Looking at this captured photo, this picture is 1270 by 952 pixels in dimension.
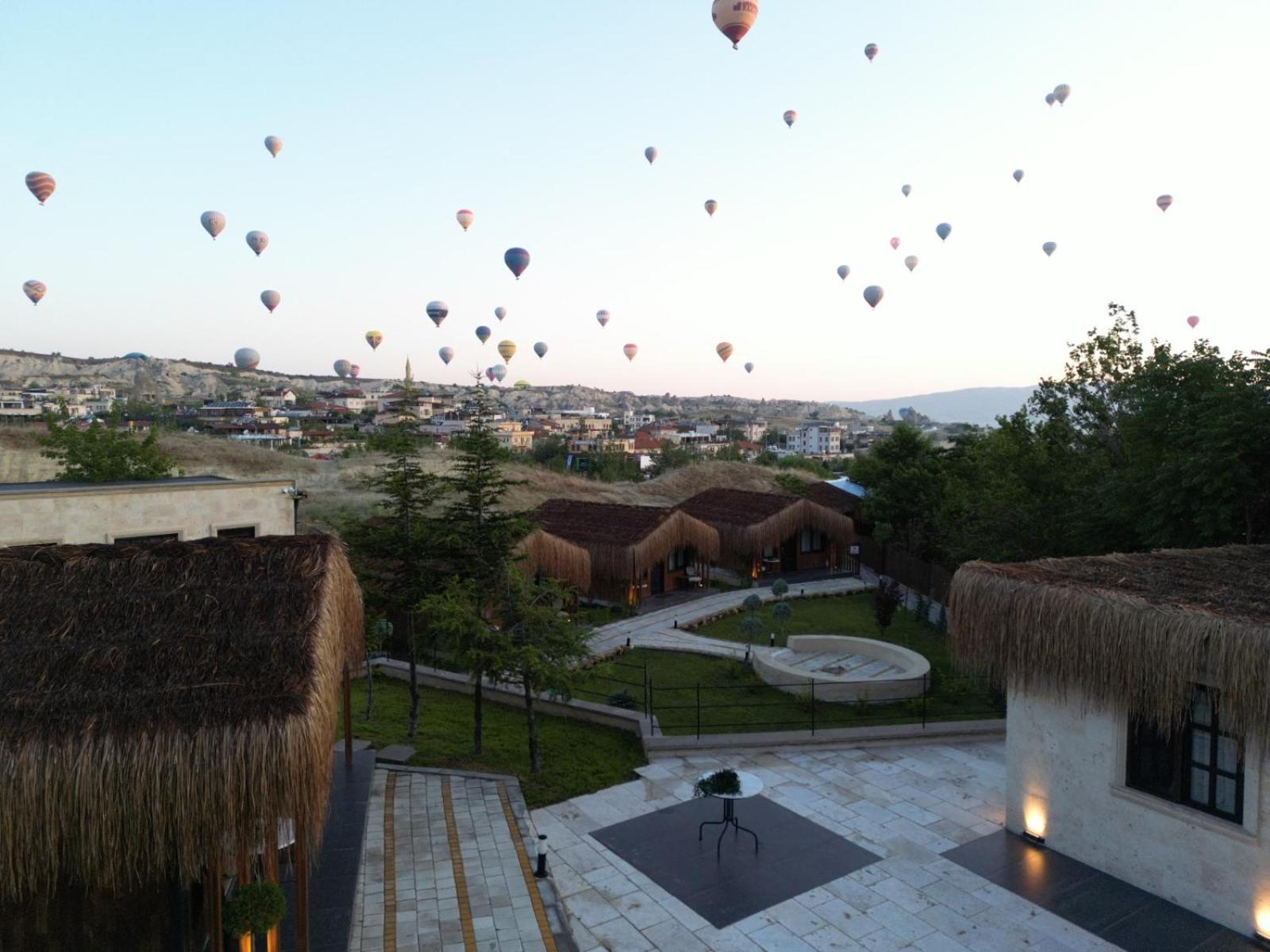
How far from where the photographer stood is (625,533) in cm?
2720

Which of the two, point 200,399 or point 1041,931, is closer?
point 1041,931

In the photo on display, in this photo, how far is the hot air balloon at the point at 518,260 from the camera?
37.8 m

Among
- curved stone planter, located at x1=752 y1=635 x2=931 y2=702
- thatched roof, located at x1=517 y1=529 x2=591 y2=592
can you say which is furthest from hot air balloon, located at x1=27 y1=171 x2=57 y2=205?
curved stone planter, located at x1=752 y1=635 x2=931 y2=702

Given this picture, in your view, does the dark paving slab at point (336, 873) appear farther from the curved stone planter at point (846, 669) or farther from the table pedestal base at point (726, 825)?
the curved stone planter at point (846, 669)

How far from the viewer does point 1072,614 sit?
9477 mm

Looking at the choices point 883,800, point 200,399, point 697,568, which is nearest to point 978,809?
point 883,800

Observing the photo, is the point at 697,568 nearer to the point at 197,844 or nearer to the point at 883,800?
the point at 883,800

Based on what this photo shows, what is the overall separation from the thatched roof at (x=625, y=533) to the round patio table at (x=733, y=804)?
1514 centimetres

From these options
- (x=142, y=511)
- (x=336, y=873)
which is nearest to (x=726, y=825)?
(x=336, y=873)

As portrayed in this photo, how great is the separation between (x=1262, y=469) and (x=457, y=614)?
14.8 metres

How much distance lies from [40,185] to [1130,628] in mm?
43958

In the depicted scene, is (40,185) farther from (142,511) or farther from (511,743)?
(511,743)

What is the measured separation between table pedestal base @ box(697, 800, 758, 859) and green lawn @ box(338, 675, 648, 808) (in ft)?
7.09

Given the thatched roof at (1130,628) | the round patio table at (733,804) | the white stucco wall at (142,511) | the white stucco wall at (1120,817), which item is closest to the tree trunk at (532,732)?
the round patio table at (733,804)
